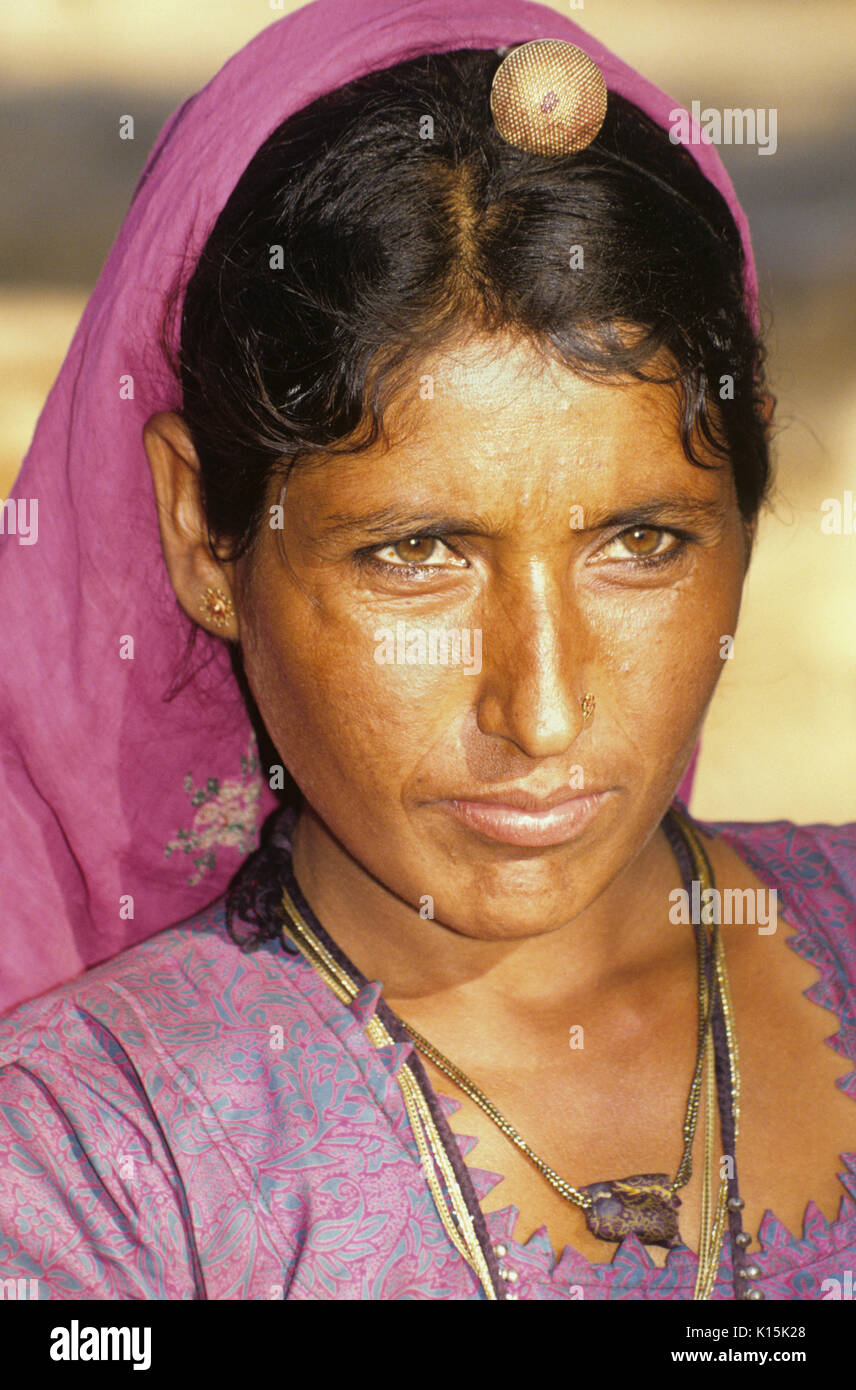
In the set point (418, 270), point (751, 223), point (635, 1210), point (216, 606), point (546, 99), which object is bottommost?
point (635, 1210)

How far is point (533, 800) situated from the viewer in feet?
3.80

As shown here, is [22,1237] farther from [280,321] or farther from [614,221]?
[614,221]

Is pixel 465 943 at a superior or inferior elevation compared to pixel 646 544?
inferior

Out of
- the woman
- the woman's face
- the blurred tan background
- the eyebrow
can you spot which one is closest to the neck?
the woman

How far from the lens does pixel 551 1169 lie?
1286 mm

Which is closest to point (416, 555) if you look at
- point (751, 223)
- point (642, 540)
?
point (642, 540)

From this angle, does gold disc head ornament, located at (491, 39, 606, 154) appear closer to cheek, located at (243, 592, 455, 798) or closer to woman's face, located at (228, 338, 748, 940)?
woman's face, located at (228, 338, 748, 940)

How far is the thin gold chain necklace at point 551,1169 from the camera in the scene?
4.02 ft

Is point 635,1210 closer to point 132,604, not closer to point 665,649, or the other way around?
point 665,649

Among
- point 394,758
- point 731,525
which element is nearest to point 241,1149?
point 394,758

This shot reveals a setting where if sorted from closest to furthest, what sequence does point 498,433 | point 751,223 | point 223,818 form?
point 498,433 < point 223,818 < point 751,223

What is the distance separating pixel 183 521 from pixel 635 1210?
0.71m

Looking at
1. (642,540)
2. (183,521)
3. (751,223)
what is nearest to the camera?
(642,540)

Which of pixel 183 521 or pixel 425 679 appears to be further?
pixel 183 521
